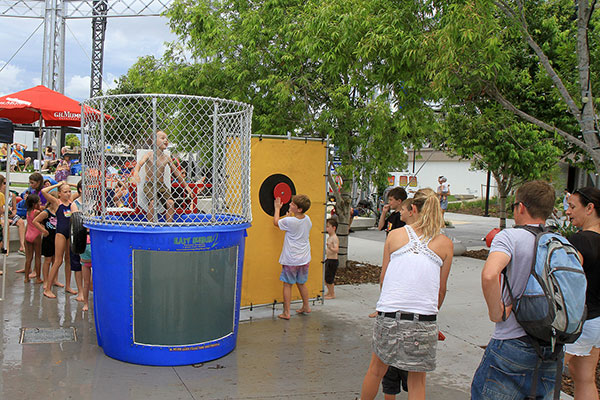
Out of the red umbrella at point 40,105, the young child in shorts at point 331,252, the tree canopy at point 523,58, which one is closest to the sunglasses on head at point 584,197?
the tree canopy at point 523,58

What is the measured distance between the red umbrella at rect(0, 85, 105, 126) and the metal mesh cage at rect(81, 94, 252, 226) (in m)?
4.19

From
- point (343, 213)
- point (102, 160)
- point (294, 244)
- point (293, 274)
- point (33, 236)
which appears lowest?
point (293, 274)

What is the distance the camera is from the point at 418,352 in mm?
3457

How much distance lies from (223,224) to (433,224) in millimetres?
2249

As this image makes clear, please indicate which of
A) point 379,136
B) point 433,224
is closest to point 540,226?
point 433,224

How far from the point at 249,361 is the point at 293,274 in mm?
1649

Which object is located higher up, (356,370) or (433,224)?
(433,224)

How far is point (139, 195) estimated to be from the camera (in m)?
4.93

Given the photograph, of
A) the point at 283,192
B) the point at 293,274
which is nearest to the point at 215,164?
the point at 283,192

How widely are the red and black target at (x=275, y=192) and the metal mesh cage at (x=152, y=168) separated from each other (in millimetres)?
958

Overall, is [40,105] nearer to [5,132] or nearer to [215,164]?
[5,132]

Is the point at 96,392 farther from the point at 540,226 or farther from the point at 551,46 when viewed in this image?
the point at 551,46

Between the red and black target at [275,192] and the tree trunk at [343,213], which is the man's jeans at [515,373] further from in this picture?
the tree trunk at [343,213]

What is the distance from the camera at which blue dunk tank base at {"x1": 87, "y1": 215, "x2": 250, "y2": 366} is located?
4805 mm
